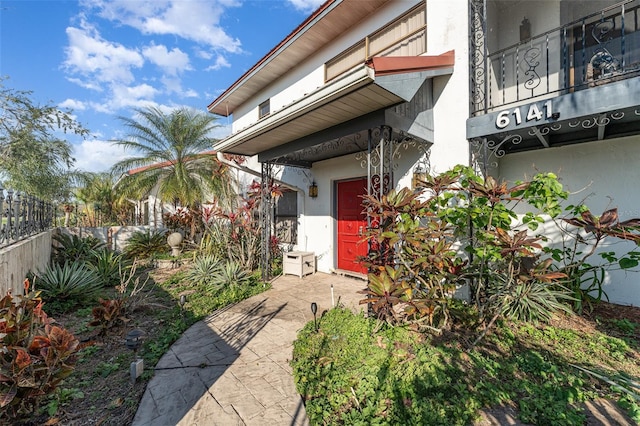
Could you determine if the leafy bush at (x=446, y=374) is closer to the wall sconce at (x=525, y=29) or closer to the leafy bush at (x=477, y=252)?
the leafy bush at (x=477, y=252)

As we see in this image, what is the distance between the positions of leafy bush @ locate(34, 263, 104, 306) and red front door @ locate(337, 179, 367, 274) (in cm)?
543

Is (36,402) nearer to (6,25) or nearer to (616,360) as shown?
(616,360)

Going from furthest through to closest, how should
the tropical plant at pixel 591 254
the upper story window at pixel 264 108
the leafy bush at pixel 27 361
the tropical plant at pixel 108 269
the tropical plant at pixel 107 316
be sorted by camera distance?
the upper story window at pixel 264 108, the tropical plant at pixel 108 269, the tropical plant at pixel 107 316, the tropical plant at pixel 591 254, the leafy bush at pixel 27 361

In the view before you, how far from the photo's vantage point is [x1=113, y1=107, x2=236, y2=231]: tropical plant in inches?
427

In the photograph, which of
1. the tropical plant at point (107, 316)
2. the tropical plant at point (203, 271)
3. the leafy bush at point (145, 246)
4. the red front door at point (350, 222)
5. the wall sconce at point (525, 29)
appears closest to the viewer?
the tropical plant at point (107, 316)

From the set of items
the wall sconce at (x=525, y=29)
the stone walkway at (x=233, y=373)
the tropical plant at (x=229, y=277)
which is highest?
the wall sconce at (x=525, y=29)

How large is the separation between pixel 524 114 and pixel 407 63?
170cm

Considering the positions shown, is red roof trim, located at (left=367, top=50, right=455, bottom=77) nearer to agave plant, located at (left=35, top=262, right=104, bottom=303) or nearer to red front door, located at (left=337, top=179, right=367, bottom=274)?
red front door, located at (left=337, top=179, right=367, bottom=274)

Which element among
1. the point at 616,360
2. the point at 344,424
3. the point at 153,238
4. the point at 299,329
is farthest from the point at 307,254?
the point at 153,238

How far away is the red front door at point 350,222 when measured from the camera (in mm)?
6809

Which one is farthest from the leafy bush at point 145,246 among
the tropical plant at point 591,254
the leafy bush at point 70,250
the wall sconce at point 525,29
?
the wall sconce at point 525,29

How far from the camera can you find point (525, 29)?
4.97 metres

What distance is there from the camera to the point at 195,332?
418 centimetres

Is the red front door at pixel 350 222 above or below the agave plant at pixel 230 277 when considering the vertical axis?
above
